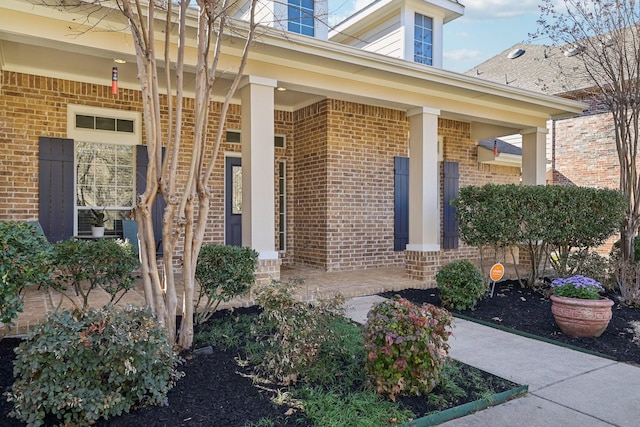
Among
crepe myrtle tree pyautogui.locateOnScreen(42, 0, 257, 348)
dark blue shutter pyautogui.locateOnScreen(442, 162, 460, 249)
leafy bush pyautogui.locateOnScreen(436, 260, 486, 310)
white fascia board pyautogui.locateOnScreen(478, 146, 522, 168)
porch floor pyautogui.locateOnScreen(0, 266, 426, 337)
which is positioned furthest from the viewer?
white fascia board pyautogui.locateOnScreen(478, 146, 522, 168)

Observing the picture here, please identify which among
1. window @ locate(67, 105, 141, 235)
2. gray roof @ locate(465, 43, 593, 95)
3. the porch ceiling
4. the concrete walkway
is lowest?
the concrete walkway

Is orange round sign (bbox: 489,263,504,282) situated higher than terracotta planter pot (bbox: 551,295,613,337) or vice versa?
orange round sign (bbox: 489,263,504,282)

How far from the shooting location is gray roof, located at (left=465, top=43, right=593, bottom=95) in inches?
467

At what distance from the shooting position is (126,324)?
2533mm

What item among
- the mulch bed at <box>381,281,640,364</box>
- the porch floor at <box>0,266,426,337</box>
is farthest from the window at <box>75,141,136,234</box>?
the mulch bed at <box>381,281,640,364</box>

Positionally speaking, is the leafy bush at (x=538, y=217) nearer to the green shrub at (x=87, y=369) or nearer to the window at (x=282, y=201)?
the window at (x=282, y=201)

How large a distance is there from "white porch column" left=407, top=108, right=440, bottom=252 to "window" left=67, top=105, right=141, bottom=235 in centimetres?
446

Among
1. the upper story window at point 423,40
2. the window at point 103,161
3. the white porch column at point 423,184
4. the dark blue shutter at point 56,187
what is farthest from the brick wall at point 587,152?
the dark blue shutter at point 56,187

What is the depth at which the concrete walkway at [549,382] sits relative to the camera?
2.68 m

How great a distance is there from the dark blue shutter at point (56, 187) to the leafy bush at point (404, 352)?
517 centimetres

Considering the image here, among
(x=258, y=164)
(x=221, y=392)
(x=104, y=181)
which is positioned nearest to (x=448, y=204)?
(x=258, y=164)

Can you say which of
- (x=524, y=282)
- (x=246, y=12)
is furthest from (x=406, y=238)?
(x=246, y=12)

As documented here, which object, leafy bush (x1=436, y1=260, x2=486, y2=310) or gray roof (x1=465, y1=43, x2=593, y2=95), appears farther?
gray roof (x1=465, y1=43, x2=593, y2=95)

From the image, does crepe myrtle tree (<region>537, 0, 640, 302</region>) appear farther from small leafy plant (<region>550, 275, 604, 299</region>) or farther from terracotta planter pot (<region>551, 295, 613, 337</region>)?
terracotta planter pot (<region>551, 295, 613, 337</region>)
